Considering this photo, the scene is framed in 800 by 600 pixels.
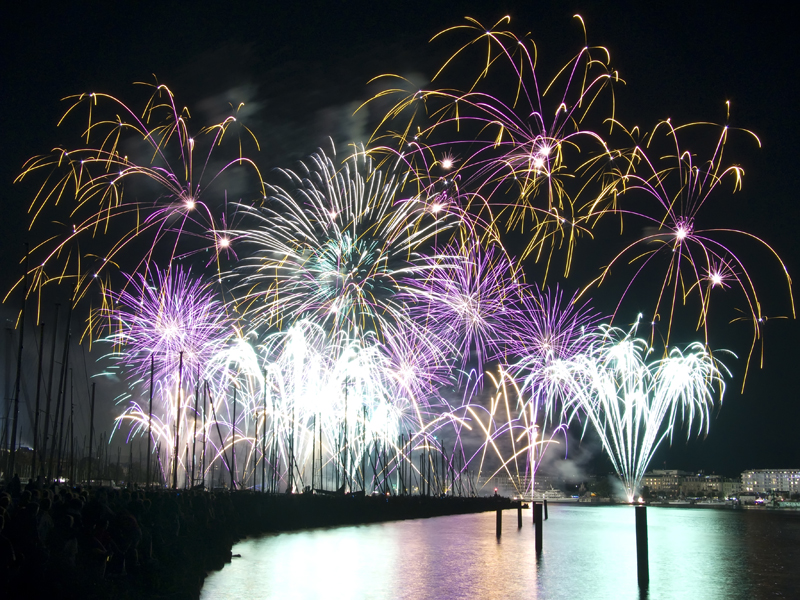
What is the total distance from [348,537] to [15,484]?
2018cm

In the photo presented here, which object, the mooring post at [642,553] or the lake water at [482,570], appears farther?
the mooring post at [642,553]

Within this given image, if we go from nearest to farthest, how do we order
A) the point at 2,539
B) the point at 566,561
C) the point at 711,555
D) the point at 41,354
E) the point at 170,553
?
the point at 2,539 < the point at 170,553 < the point at 566,561 < the point at 711,555 < the point at 41,354

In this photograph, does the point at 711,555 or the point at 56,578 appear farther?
the point at 711,555

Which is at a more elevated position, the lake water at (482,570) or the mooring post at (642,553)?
the mooring post at (642,553)

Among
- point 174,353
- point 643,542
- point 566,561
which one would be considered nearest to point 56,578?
point 643,542

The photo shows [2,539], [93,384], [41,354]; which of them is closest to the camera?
[2,539]

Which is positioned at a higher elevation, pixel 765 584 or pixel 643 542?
pixel 643 542

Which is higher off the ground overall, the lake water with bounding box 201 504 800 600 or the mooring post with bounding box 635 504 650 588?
the mooring post with bounding box 635 504 650 588

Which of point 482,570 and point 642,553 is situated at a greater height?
point 642,553

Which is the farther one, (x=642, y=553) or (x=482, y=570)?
(x=482, y=570)

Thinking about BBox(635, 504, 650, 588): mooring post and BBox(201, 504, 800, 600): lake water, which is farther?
BBox(635, 504, 650, 588): mooring post

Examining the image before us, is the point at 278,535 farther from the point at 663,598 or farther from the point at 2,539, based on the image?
the point at 2,539

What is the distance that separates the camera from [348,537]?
34625 mm

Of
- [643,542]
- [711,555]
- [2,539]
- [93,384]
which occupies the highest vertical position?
[93,384]
